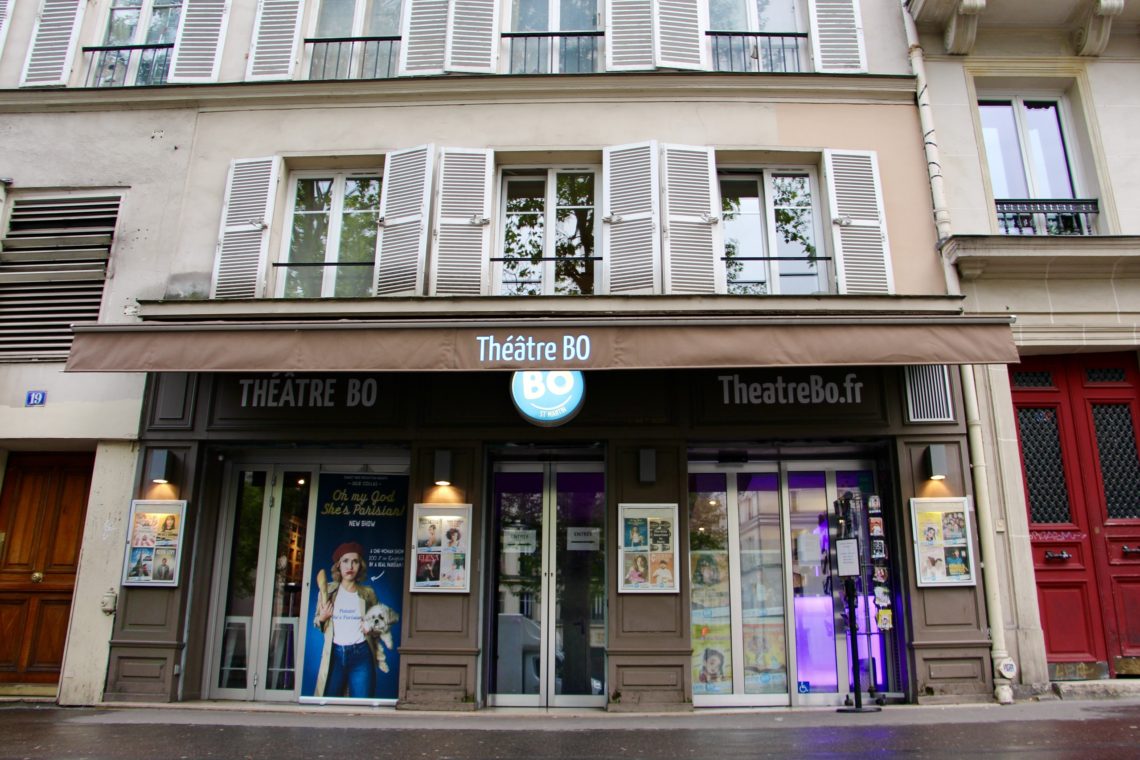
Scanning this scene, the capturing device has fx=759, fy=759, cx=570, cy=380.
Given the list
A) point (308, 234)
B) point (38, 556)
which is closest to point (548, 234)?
point (308, 234)

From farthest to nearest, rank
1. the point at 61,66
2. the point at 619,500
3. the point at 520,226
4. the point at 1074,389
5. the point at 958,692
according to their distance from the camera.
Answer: the point at 61,66
the point at 520,226
the point at 1074,389
the point at 619,500
the point at 958,692

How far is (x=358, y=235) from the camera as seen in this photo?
8.57 metres

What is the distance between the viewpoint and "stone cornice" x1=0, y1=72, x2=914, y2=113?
848 cm

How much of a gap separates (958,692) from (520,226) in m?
6.33

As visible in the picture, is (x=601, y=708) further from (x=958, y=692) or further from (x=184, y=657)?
(x=184, y=657)

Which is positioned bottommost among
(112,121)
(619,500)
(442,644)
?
(442,644)

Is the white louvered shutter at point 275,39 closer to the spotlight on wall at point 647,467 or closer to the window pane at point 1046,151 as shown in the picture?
the spotlight on wall at point 647,467

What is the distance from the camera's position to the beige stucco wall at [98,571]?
730 cm

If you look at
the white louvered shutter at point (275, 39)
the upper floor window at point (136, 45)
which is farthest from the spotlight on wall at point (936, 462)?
the upper floor window at point (136, 45)

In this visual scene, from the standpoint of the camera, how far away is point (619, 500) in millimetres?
7375

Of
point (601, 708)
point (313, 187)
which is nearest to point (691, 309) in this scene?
point (601, 708)

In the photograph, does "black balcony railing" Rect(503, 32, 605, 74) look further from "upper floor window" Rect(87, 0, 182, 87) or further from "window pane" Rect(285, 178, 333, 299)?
"upper floor window" Rect(87, 0, 182, 87)

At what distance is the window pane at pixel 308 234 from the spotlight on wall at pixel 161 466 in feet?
6.81

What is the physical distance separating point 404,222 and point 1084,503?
7577mm
